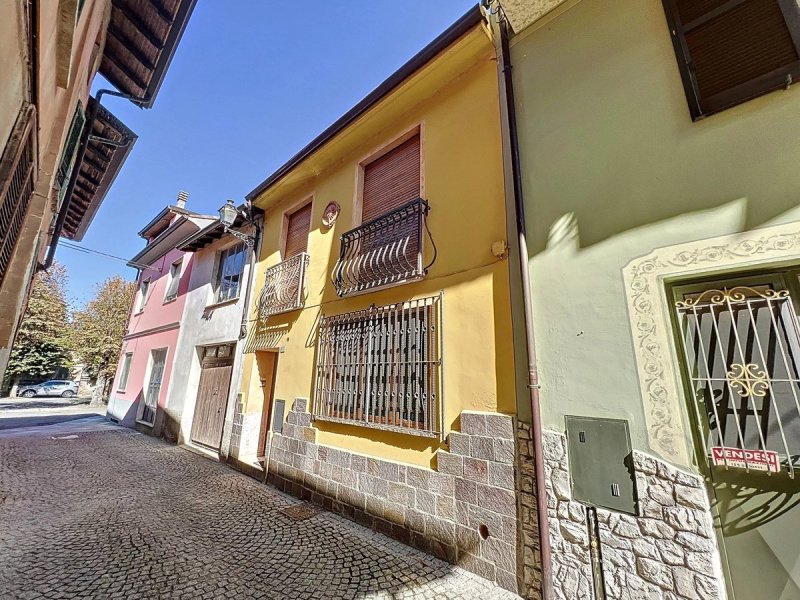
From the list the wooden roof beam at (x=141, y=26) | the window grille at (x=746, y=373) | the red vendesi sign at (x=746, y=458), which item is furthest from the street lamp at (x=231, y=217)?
the red vendesi sign at (x=746, y=458)

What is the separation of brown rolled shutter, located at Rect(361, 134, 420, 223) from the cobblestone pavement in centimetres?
470

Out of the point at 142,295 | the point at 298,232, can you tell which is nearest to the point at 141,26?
the point at 298,232

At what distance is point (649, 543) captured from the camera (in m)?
2.47

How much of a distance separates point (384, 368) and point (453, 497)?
1.81m

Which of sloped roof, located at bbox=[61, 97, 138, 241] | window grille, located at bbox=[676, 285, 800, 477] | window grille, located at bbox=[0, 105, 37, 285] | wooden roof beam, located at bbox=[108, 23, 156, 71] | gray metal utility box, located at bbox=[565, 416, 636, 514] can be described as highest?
wooden roof beam, located at bbox=[108, 23, 156, 71]

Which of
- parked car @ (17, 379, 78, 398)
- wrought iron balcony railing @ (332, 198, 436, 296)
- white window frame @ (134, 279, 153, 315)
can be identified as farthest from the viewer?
parked car @ (17, 379, 78, 398)

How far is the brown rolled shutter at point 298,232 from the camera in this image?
7171 mm

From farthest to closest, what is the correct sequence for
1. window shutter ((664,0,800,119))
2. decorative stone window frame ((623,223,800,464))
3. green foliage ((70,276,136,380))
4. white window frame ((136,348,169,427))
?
green foliage ((70,276,136,380)), white window frame ((136,348,169,427)), window shutter ((664,0,800,119)), decorative stone window frame ((623,223,800,464))

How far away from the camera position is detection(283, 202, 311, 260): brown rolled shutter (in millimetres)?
7171

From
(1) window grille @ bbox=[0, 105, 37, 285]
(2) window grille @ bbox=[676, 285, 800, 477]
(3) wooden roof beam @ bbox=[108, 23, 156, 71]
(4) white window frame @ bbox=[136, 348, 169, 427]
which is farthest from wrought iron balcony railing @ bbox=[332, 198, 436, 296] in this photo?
(4) white window frame @ bbox=[136, 348, 169, 427]

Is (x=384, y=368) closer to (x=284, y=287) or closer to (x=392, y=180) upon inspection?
(x=392, y=180)

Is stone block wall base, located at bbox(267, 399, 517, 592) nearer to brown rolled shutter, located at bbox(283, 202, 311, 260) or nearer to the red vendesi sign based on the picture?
the red vendesi sign

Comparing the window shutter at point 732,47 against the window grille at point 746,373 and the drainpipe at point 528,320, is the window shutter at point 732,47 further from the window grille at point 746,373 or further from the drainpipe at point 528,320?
the window grille at point 746,373

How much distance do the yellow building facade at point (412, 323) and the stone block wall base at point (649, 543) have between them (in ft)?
1.58
